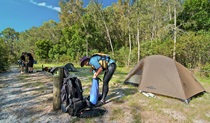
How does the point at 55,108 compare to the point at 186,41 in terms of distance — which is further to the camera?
→ the point at 186,41

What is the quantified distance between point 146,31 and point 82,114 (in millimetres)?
20097

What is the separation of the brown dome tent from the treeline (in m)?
4.73

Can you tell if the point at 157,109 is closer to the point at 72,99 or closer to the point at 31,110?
the point at 72,99

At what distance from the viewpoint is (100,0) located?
57.4ft

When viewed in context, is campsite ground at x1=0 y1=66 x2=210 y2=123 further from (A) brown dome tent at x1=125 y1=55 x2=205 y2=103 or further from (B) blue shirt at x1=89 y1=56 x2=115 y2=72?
(B) blue shirt at x1=89 y1=56 x2=115 y2=72

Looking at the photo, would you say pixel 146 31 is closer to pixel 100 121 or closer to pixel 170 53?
pixel 170 53

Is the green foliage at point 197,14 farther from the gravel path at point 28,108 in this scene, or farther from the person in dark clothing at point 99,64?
the gravel path at point 28,108

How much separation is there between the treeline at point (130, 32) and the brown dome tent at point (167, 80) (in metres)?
4.73

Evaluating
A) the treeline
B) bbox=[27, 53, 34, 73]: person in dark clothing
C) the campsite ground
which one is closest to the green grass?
the campsite ground

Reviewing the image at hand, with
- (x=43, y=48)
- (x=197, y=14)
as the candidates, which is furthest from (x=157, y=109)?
(x=43, y=48)

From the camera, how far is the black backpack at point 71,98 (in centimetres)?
304

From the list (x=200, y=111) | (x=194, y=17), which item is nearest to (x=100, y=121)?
(x=200, y=111)

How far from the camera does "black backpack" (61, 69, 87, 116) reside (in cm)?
304

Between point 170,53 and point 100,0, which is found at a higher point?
point 100,0
